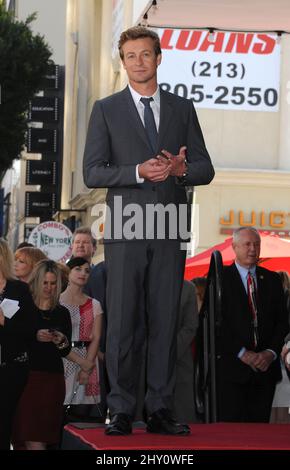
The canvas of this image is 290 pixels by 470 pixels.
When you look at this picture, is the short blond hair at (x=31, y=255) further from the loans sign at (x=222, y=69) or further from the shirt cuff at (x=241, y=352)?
Answer: the loans sign at (x=222, y=69)

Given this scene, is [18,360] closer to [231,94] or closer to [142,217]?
[142,217]

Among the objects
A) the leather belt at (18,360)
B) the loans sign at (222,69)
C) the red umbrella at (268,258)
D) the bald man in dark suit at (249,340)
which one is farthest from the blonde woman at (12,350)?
the loans sign at (222,69)

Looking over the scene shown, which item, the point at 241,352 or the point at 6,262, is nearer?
the point at 6,262

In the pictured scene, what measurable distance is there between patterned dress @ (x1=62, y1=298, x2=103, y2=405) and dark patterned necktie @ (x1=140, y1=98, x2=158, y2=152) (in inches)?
149

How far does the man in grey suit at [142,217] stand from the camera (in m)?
6.38

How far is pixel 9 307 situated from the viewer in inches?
336

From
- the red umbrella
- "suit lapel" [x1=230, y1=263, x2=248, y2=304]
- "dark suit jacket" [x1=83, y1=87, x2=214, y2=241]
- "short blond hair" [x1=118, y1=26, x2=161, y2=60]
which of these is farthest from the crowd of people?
the red umbrella

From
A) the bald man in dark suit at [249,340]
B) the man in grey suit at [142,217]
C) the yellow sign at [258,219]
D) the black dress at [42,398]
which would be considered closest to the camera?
the man in grey suit at [142,217]

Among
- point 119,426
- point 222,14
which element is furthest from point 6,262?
point 119,426

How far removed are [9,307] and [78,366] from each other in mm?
1645

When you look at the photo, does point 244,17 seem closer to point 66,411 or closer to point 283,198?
point 66,411

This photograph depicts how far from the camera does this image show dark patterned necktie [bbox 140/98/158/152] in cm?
656

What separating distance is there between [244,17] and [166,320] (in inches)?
Result: 152
